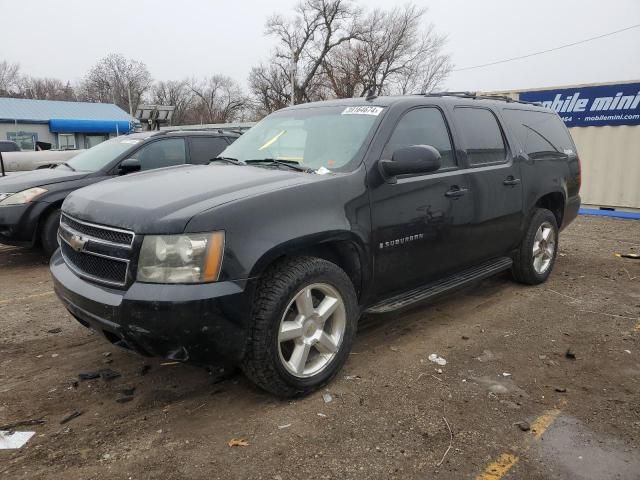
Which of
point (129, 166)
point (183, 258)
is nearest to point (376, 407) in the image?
point (183, 258)

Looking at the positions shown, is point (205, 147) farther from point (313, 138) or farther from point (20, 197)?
point (313, 138)

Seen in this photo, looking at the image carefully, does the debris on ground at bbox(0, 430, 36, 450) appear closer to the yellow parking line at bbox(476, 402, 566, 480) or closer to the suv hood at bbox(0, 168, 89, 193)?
the yellow parking line at bbox(476, 402, 566, 480)

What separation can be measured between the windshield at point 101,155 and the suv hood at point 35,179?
188mm

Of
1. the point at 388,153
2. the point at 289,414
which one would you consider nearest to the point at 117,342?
the point at 289,414

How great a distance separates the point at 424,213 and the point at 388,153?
0.52 m

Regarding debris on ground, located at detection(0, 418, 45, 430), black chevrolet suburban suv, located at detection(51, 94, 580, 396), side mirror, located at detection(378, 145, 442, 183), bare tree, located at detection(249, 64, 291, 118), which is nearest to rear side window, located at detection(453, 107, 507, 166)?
black chevrolet suburban suv, located at detection(51, 94, 580, 396)

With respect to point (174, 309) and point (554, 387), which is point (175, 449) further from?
point (554, 387)

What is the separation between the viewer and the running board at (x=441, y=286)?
11.9ft

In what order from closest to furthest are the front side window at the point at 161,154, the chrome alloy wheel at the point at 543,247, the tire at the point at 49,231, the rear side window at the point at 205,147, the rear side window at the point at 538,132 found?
the rear side window at the point at 538,132 < the chrome alloy wheel at the point at 543,247 < the tire at the point at 49,231 < the front side window at the point at 161,154 < the rear side window at the point at 205,147

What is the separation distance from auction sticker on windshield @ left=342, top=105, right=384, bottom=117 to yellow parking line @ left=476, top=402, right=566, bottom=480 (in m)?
2.29

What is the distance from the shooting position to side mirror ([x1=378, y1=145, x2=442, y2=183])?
3.41 metres

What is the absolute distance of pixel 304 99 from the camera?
1940 inches

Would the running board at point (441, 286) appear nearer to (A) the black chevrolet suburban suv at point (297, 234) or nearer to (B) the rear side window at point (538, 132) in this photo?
(A) the black chevrolet suburban suv at point (297, 234)

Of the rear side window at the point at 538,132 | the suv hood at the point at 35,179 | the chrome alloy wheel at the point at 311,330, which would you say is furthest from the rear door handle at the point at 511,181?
the suv hood at the point at 35,179
